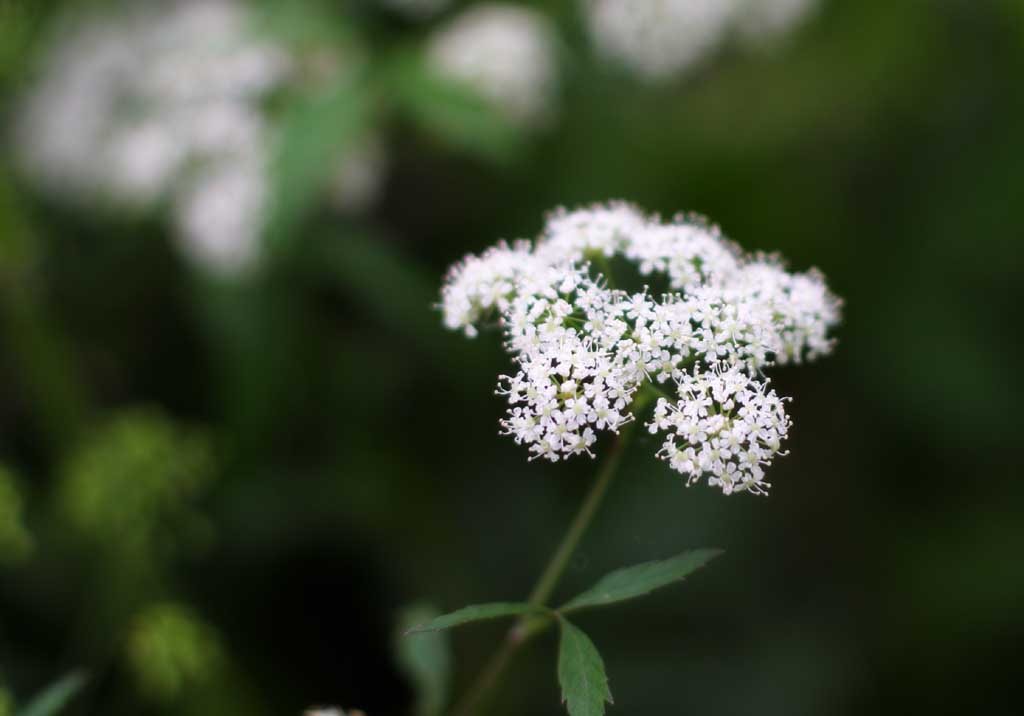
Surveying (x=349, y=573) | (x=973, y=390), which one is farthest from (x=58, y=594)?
(x=973, y=390)

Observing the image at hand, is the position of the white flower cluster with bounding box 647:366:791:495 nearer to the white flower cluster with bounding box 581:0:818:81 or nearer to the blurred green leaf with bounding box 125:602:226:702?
the blurred green leaf with bounding box 125:602:226:702

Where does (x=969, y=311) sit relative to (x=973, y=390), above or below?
above

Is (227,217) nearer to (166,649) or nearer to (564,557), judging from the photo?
(166,649)

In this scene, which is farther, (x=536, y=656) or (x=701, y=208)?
(x=701, y=208)

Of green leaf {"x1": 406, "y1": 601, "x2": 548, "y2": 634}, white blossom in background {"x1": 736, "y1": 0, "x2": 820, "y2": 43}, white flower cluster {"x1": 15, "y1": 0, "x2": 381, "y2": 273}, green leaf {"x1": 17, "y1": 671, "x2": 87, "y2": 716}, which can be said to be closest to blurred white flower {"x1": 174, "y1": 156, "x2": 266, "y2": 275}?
white flower cluster {"x1": 15, "y1": 0, "x2": 381, "y2": 273}

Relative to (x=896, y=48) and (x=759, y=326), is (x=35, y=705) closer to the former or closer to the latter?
(x=759, y=326)

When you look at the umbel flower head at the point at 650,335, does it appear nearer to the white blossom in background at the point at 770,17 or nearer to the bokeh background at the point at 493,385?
the bokeh background at the point at 493,385
